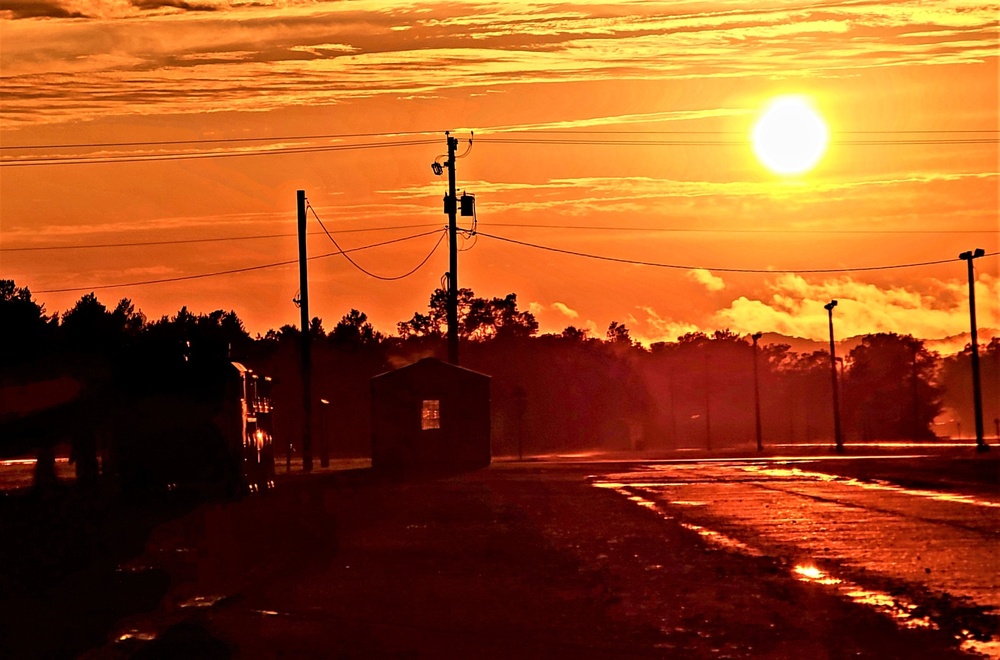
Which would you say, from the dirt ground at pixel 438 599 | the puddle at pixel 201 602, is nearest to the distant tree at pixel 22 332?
the dirt ground at pixel 438 599

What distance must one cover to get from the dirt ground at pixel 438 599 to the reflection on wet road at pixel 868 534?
54cm

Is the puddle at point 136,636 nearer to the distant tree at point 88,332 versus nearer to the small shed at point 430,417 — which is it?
the distant tree at point 88,332

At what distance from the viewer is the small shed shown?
5194 cm

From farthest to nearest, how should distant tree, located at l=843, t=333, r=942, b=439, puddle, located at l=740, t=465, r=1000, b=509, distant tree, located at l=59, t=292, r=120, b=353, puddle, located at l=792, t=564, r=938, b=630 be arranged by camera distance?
distant tree, located at l=843, t=333, r=942, b=439, distant tree, located at l=59, t=292, r=120, b=353, puddle, located at l=740, t=465, r=1000, b=509, puddle, located at l=792, t=564, r=938, b=630

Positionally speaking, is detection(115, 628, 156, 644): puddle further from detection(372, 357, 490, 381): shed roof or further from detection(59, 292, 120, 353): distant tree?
detection(372, 357, 490, 381): shed roof

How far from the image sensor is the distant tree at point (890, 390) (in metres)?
119

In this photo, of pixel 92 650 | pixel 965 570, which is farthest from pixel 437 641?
pixel 965 570

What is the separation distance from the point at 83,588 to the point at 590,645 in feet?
21.8

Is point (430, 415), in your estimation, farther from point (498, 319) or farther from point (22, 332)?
point (498, 319)

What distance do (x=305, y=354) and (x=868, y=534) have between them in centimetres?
3238

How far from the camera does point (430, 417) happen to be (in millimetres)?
52500

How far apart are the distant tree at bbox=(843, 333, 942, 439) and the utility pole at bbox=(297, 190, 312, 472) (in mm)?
65752

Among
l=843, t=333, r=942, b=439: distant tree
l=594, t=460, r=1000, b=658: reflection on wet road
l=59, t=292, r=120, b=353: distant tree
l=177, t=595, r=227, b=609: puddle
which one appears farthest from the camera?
l=843, t=333, r=942, b=439: distant tree

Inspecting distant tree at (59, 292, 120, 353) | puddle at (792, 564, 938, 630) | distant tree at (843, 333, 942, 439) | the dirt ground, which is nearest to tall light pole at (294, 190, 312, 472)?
distant tree at (59, 292, 120, 353)
